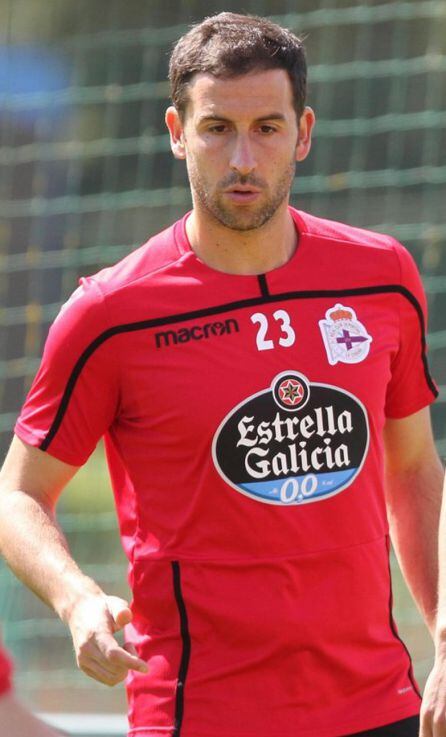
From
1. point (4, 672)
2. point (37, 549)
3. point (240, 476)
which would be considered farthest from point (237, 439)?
point (4, 672)

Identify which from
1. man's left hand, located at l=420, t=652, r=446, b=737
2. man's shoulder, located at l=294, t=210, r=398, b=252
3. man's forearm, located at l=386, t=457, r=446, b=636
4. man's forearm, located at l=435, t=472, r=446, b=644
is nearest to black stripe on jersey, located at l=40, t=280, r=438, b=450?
man's shoulder, located at l=294, t=210, r=398, b=252

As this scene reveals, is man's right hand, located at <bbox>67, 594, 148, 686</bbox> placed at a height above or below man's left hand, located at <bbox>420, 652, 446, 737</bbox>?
above

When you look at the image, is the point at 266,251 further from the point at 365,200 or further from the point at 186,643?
the point at 365,200

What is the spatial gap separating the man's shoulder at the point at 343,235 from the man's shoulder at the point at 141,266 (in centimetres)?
30

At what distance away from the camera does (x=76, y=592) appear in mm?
3057

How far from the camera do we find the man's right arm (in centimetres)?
289

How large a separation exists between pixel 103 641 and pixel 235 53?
51.4 inches

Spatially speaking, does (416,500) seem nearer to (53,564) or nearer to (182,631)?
(182,631)

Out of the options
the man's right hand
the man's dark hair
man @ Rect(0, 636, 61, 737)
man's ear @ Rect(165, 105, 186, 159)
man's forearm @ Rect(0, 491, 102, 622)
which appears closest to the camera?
man @ Rect(0, 636, 61, 737)

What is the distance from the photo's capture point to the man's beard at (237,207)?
3.26 metres

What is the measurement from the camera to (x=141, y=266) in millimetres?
3344

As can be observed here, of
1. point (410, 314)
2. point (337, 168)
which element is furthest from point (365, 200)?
point (410, 314)

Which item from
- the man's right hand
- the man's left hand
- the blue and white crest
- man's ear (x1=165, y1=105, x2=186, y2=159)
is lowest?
the man's left hand

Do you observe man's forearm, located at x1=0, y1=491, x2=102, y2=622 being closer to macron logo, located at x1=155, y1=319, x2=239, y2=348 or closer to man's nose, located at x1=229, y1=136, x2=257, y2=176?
macron logo, located at x1=155, y1=319, x2=239, y2=348
